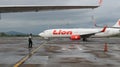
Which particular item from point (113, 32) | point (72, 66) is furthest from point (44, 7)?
point (113, 32)

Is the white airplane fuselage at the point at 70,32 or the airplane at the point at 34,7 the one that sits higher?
the airplane at the point at 34,7

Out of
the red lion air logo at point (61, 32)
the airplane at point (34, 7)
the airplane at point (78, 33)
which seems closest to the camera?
the airplane at point (34, 7)

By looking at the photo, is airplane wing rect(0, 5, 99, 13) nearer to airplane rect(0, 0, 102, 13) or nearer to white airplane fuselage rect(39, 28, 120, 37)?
airplane rect(0, 0, 102, 13)

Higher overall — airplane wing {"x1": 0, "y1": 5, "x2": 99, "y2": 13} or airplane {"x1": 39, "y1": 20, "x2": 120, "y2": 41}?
airplane wing {"x1": 0, "y1": 5, "x2": 99, "y2": 13}

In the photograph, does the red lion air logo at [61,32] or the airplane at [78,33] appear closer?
the red lion air logo at [61,32]

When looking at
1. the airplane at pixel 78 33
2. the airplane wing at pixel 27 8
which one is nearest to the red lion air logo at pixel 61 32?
the airplane at pixel 78 33

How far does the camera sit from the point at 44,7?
46.7 ft

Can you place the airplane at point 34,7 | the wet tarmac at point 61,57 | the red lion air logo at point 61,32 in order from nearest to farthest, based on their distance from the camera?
the airplane at point 34,7 < the wet tarmac at point 61,57 < the red lion air logo at point 61,32

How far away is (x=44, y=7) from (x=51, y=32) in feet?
166

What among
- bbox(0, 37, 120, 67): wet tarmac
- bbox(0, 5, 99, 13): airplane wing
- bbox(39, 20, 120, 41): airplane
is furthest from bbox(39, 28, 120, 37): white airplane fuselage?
bbox(0, 5, 99, 13): airplane wing

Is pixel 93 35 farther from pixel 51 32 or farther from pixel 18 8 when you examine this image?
pixel 18 8

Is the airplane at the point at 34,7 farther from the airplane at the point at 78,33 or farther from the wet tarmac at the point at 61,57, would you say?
the airplane at the point at 78,33

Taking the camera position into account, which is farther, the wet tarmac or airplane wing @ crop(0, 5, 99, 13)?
the wet tarmac

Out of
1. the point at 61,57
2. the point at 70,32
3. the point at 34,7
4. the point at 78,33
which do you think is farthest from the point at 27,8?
the point at 78,33
